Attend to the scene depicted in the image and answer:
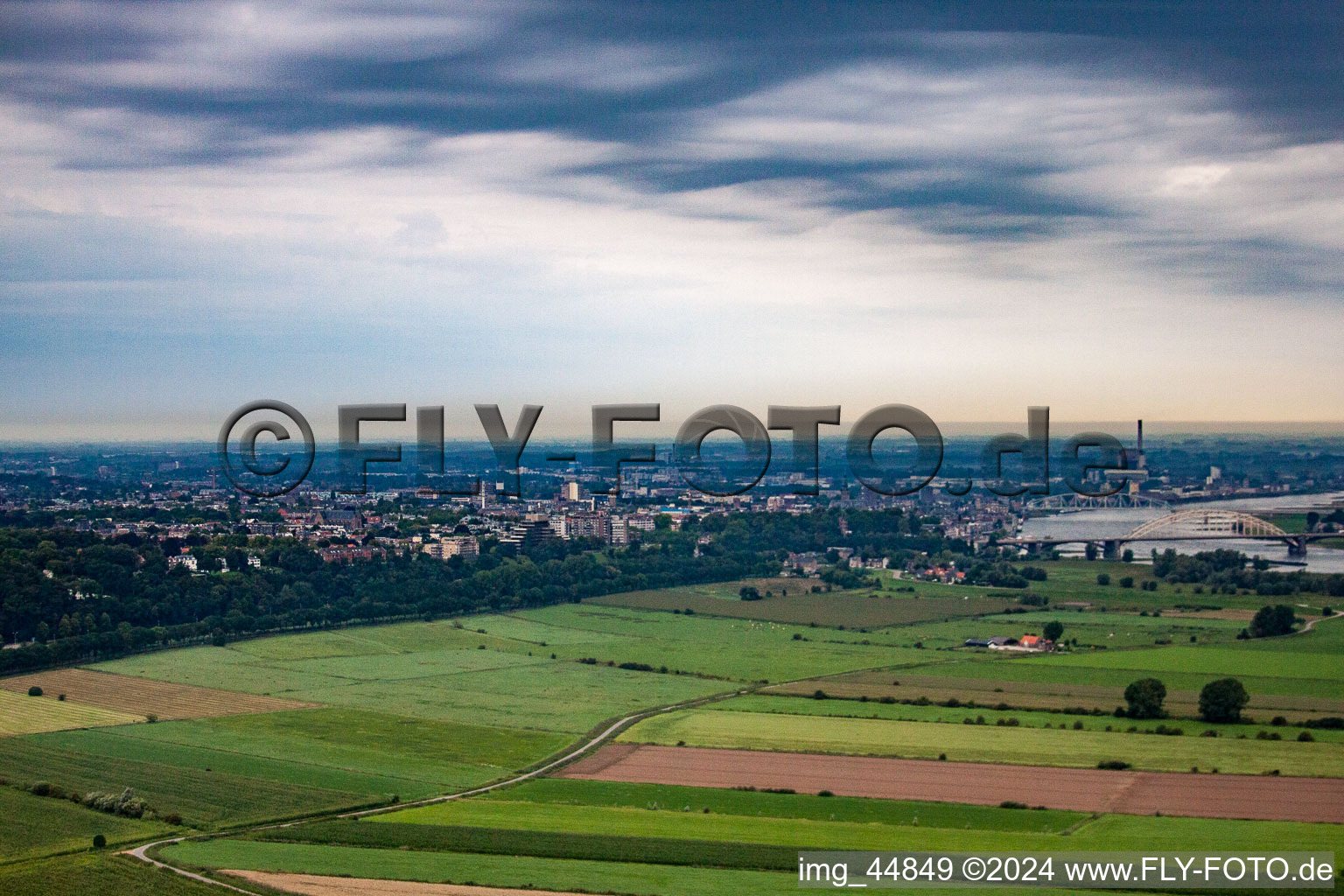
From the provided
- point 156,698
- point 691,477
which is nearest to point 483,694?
point 156,698

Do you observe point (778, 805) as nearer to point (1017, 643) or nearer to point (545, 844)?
point (545, 844)

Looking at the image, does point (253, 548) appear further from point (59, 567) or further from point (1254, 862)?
point (1254, 862)

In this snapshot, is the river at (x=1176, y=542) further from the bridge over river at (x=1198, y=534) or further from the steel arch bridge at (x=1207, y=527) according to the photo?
the steel arch bridge at (x=1207, y=527)

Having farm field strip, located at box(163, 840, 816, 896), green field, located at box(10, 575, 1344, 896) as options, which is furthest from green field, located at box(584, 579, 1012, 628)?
farm field strip, located at box(163, 840, 816, 896)

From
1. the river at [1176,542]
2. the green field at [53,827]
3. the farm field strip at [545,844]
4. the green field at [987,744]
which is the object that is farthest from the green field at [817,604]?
the green field at [53,827]

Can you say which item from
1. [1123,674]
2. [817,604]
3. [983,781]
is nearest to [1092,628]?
[1123,674]

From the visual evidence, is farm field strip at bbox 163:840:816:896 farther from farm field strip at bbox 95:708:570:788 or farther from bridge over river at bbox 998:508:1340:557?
bridge over river at bbox 998:508:1340:557

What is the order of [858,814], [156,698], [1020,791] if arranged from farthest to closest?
[156,698] < [1020,791] < [858,814]
